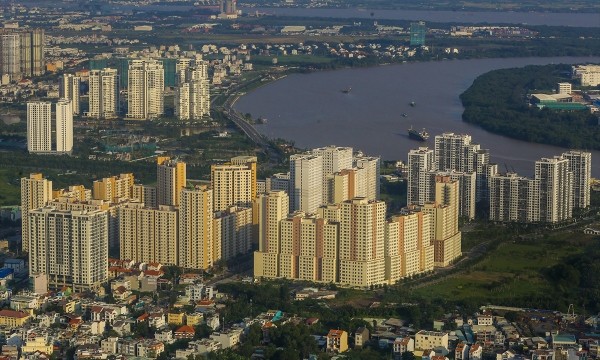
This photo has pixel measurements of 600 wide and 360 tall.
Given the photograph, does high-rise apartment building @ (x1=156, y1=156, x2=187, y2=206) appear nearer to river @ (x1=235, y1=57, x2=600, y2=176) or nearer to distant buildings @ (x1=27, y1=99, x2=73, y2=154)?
river @ (x1=235, y1=57, x2=600, y2=176)

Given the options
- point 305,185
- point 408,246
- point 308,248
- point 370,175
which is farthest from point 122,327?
point 370,175

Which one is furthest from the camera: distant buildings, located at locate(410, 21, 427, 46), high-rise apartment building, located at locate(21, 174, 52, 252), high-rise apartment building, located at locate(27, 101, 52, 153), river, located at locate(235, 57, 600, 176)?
distant buildings, located at locate(410, 21, 427, 46)

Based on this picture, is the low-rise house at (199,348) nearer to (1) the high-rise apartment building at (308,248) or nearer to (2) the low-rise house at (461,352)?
(2) the low-rise house at (461,352)

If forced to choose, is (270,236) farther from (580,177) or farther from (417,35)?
(417,35)

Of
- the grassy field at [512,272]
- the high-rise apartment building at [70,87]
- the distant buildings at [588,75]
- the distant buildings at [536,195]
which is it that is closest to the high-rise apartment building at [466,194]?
the distant buildings at [536,195]

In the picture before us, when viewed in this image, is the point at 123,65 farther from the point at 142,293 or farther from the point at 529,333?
the point at 529,333

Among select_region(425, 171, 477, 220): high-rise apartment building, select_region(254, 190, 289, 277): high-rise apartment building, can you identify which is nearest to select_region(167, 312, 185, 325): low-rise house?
select_region(254, 190, 289, 277): high-rise apartment building
